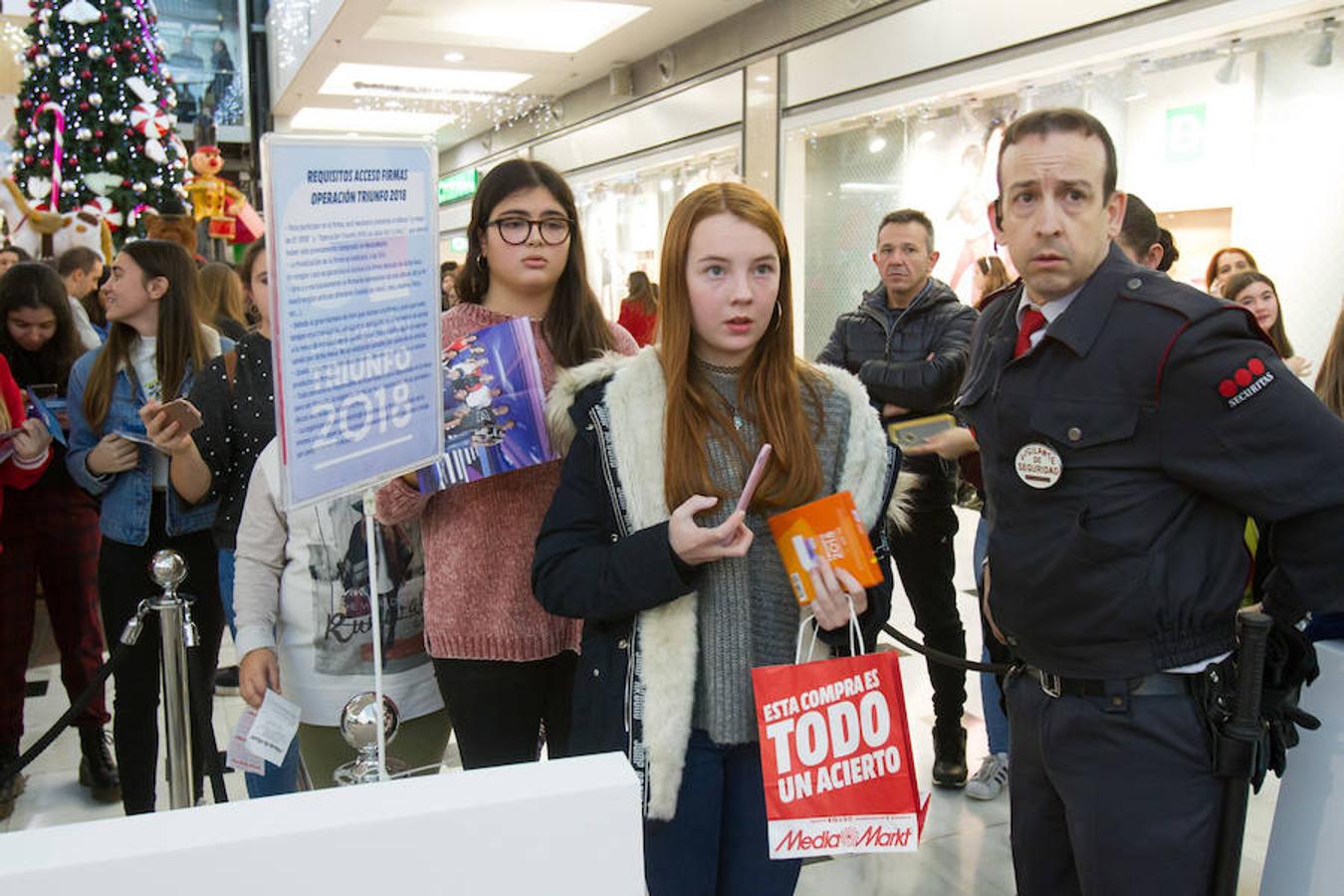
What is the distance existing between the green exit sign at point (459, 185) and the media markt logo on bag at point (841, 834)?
1345 centimetres

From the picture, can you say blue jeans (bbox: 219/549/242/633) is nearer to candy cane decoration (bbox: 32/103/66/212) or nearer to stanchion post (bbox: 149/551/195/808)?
stanchion post (bbox: 149/551/195/808)

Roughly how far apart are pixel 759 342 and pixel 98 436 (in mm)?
2176

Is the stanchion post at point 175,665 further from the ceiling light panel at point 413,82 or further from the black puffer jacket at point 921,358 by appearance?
the ceiling light panel at point 413,82

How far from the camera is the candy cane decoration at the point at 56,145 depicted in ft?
28.9

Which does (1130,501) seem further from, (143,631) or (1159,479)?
(143,631)

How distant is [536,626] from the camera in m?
1.82

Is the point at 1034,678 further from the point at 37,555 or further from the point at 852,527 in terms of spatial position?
the point at 37,555

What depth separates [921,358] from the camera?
10.8 feet

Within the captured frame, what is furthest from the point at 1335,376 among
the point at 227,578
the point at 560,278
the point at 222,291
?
the point at 222,291

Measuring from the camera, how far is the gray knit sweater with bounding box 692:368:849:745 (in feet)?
4.94

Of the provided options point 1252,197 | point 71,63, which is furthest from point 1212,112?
point 71,63

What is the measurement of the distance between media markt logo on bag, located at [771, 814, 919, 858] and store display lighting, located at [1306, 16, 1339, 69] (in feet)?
13.7

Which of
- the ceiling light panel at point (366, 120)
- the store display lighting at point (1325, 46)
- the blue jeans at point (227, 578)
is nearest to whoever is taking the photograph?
the blue jeans at point (227, 578)

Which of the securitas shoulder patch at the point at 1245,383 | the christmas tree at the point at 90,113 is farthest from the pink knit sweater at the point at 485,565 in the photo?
the christmas tree at the point at 90,113
